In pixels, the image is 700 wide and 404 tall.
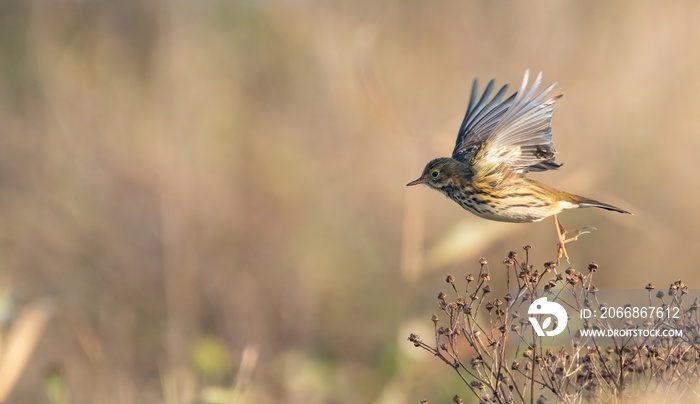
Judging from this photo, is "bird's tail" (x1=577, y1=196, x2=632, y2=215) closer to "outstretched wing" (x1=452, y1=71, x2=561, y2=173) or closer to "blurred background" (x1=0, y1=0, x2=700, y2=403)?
"outstretched wing" (x1=452, y1=71, x2=561, y2=173)

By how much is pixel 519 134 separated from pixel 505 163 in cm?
13

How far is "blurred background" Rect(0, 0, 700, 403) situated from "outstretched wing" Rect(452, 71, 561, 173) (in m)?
2.58

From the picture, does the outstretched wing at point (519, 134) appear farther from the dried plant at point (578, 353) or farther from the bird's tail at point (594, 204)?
the dried plant at point (578, 353)

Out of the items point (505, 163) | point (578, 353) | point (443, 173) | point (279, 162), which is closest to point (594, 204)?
point (505, 163)

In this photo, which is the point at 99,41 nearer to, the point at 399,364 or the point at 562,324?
the point at 399,364

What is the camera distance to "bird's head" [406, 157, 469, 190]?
3.75m

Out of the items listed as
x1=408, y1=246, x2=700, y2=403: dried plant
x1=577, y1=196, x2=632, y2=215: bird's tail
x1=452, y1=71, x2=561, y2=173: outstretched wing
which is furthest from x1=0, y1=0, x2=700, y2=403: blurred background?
x1=408, y1=246, x2=700, y2=403: dried plant

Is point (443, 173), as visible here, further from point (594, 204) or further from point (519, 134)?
point (594, 204)

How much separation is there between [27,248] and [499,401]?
5.64 m

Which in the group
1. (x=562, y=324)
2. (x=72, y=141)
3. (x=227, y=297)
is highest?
(x=72, y=141)

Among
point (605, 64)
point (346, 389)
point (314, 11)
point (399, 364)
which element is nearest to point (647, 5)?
point (605, 64)

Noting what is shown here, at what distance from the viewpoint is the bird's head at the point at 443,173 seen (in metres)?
3.75

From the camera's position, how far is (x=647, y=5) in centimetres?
727

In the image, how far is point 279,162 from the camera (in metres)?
7.64
